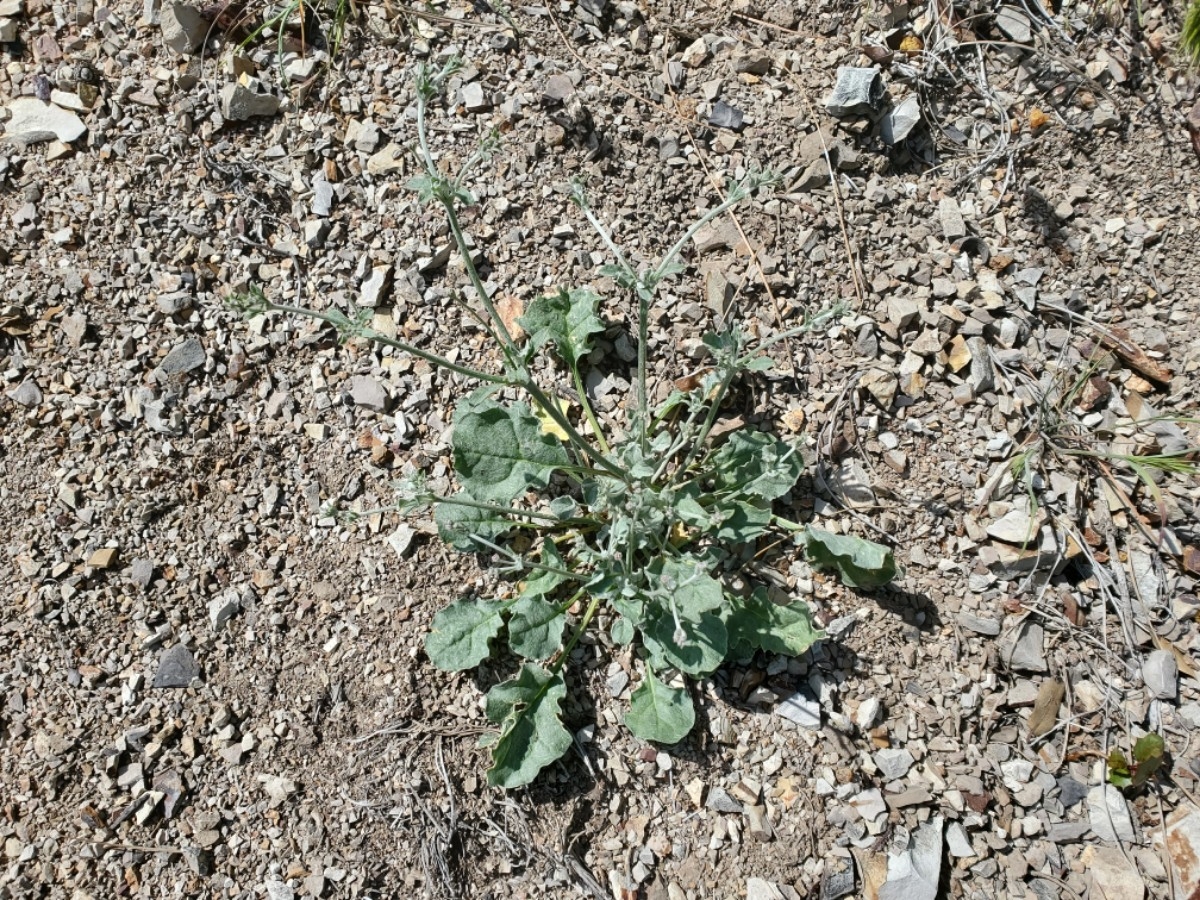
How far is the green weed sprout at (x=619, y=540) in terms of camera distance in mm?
2723

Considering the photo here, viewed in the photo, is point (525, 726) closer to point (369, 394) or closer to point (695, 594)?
point (695, 594)

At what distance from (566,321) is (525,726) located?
Result: 136cm

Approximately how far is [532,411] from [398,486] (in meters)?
0.54

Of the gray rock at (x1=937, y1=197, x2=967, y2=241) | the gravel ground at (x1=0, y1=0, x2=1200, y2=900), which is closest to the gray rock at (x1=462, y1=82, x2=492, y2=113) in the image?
the gravel ground at (x1=0, y1=0, x2=1200, y2=900)

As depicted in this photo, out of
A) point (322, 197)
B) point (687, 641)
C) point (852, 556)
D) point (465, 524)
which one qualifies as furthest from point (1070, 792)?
point (322, 197)

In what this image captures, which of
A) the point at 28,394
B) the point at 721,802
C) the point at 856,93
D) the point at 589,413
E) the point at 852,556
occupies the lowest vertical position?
the point at 721,802

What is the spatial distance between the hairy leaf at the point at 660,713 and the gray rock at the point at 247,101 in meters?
2.65

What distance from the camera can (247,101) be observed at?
357 cm

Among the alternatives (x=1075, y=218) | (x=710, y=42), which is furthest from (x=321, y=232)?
(x=1075, y=218)

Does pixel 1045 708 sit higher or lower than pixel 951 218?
lower

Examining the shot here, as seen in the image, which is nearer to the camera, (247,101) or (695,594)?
(695,594)

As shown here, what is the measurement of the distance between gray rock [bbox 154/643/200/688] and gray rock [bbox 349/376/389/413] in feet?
3.43

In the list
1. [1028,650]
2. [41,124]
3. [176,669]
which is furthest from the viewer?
[41,124]

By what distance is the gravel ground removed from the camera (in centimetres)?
285
